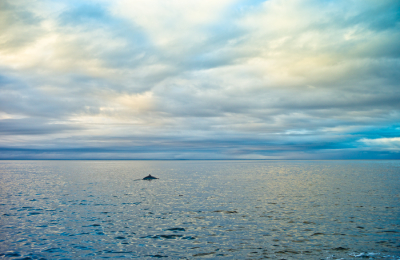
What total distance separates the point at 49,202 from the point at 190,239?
30.6 meters

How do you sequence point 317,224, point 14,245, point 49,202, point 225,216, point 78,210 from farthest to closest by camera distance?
point 49,202, point 78,210, point 225,216, point 317,224, point 14,245

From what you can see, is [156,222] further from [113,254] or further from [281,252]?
[281,252]

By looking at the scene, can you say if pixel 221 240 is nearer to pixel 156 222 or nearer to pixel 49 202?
pixel 156 222

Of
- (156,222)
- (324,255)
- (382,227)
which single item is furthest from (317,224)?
(156,222)

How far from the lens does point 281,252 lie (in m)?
20.9

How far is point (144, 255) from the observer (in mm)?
20672

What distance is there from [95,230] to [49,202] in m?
21.8

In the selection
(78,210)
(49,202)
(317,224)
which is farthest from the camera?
(49,202)

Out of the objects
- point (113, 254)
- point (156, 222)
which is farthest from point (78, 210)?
point (113, 254)

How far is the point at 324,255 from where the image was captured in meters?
20.5

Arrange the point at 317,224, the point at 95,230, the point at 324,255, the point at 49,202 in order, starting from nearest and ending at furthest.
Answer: the point at 324,255 → the point at 95,230 → the point at 317,224 → the point at 49,202

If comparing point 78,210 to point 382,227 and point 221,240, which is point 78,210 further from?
point 382,227

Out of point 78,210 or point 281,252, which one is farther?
point 78,210

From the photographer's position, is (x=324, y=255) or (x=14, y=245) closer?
(x=324, y=255)
